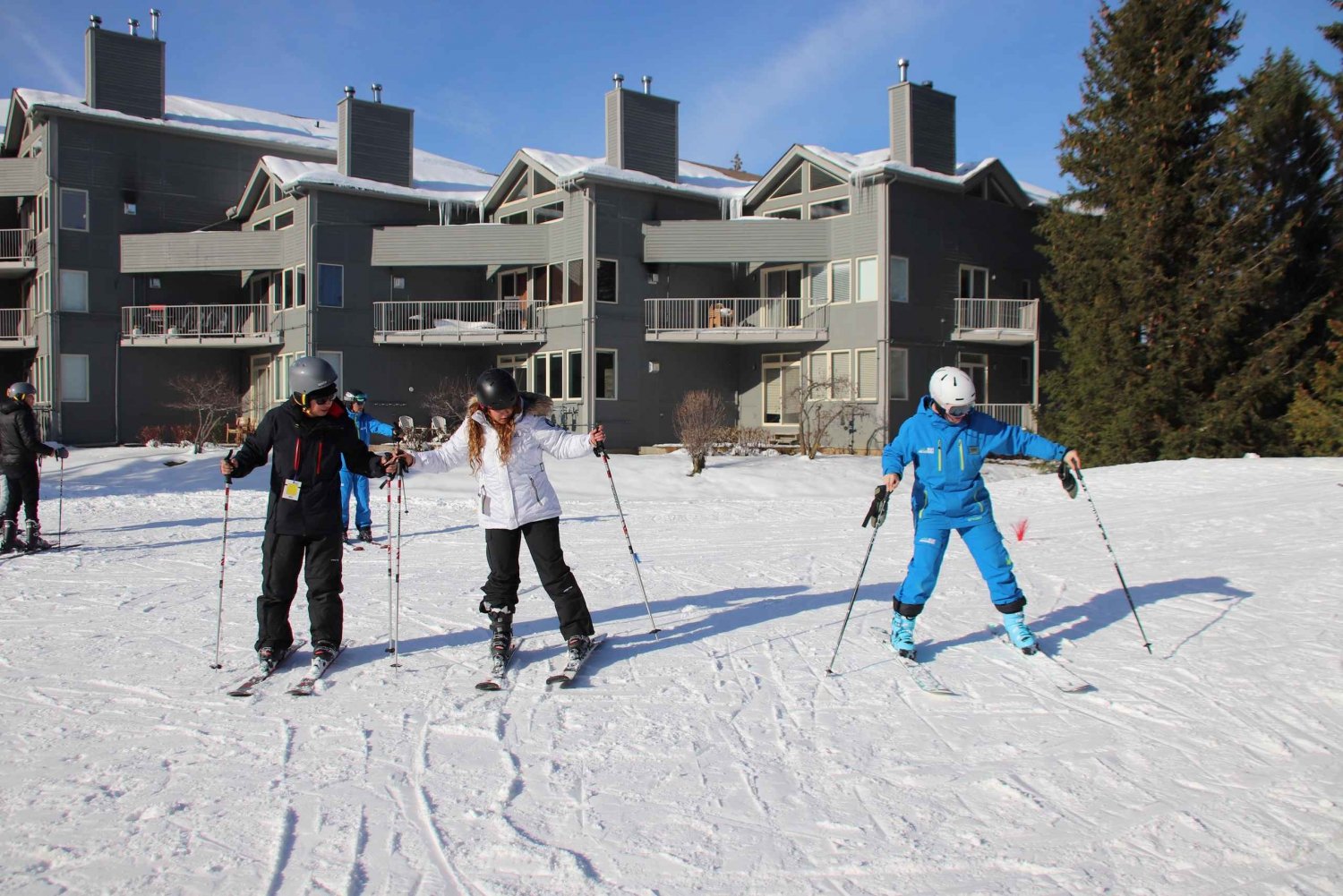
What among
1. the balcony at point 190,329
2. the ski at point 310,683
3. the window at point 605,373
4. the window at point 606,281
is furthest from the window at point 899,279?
the ski at point 310,683

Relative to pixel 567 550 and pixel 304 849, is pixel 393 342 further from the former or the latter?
pixel 304 849

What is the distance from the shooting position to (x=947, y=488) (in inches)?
217

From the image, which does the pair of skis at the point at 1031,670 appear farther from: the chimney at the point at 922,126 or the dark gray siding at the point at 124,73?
the dark gray siding at the point at 124,73

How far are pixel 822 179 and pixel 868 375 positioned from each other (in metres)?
5.72

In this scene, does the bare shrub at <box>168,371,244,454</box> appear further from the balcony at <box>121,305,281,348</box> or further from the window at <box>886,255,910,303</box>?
the window at <box>886,255,910,303</box>

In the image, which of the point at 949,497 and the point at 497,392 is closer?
the point at 497,392

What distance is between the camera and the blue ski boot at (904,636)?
18.4 ft

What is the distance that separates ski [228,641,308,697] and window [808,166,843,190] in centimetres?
2246

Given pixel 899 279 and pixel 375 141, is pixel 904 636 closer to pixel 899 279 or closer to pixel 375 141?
pixel 899 279

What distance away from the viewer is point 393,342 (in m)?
27.1

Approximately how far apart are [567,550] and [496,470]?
189 inches

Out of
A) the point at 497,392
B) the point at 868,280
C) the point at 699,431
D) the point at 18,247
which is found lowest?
the point at 699,431

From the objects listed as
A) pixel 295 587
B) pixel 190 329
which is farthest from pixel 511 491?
pixel 190 329

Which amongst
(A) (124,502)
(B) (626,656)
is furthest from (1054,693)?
(A) (124,502)
